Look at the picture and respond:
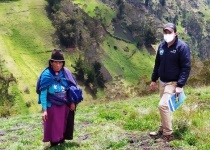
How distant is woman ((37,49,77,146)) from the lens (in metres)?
8.05

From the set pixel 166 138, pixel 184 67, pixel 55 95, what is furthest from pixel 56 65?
pixel 166 138

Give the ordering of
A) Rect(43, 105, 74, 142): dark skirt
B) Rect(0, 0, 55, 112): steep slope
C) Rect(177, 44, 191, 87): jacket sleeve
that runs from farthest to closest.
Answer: Rect(0, 0, 55, 112): steep slope, Rect(43, 105, 74, 142): dark skirt, Rect(177, 44, 191, 87): jacket sleeve

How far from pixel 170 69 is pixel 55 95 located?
294 centimetres

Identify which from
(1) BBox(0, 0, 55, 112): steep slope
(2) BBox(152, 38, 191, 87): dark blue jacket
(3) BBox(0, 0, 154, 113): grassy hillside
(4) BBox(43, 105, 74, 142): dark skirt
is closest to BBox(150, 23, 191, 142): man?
(2) BBox(152, 38, 191, 87): dark blue jacket

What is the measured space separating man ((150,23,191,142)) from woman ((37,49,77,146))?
2312mm

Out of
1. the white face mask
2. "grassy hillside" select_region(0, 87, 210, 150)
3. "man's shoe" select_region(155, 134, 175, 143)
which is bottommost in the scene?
"grassy hillside" select_region(0, 87, 210, 150)

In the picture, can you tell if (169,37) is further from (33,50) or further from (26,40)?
(26,40)

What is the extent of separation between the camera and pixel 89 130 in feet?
34.2

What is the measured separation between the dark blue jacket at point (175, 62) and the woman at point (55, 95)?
7.80ft

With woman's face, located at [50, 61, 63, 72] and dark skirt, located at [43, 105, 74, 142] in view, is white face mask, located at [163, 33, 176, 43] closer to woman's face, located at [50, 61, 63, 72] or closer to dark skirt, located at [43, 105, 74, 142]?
woman's face, located at [50, 61, 63, 72]

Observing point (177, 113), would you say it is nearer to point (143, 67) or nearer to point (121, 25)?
point (143, 67)

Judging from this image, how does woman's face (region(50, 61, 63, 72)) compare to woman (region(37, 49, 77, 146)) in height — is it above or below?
above

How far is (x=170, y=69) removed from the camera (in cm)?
814

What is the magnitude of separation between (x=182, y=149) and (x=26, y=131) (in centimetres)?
599
